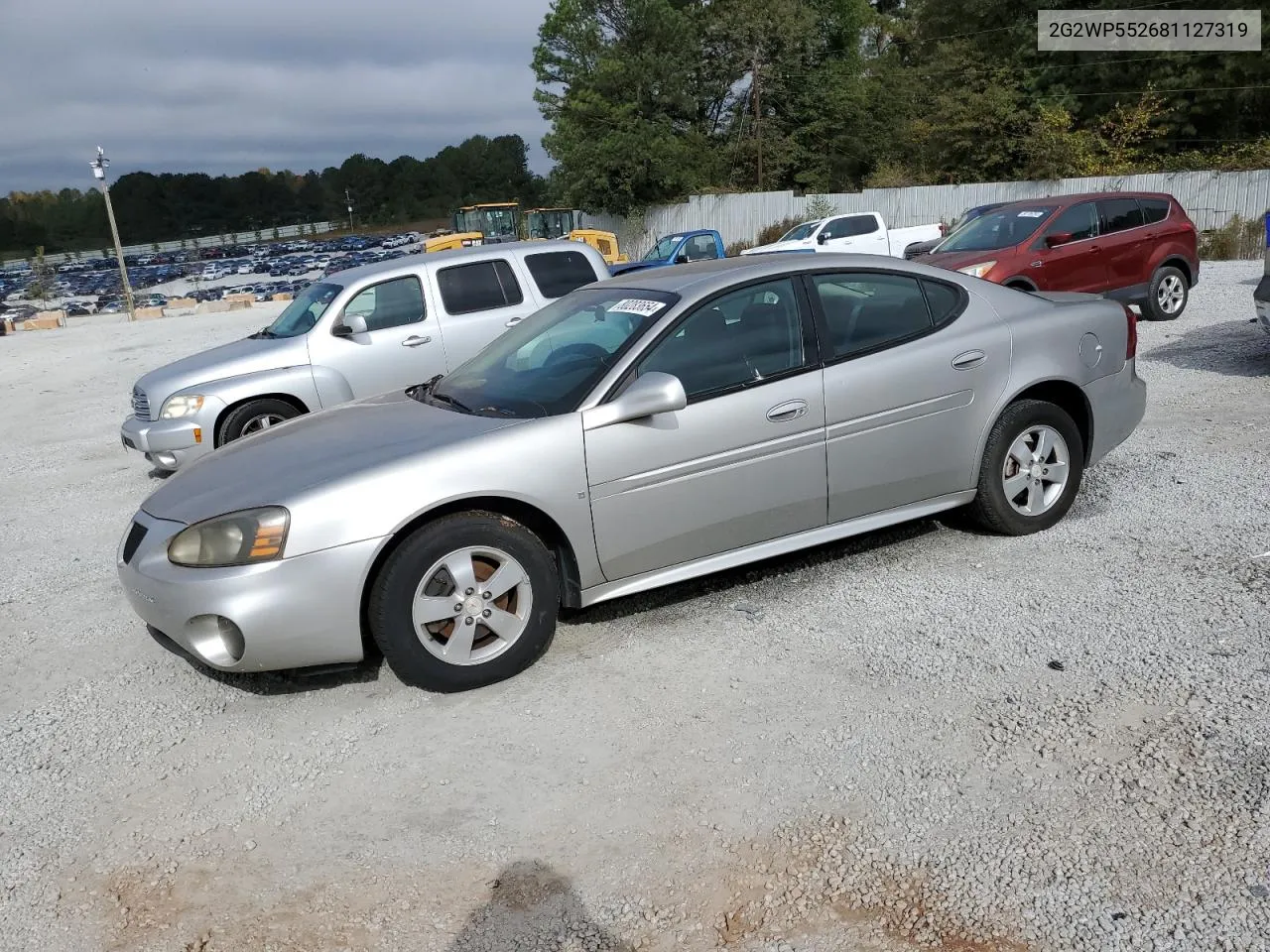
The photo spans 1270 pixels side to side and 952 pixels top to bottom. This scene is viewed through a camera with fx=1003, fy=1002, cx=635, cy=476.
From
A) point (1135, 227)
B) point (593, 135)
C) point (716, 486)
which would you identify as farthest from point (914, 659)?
point (593, 135)

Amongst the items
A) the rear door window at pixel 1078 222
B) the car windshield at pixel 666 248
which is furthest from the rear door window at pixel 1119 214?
the car windshield at pixel 666 248

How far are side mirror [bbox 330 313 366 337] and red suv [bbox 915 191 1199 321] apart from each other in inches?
280

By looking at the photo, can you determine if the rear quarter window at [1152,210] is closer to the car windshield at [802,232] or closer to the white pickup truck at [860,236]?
the white pickup truck at [860,236]

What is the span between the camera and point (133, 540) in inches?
168

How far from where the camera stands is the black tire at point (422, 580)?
3820 mm

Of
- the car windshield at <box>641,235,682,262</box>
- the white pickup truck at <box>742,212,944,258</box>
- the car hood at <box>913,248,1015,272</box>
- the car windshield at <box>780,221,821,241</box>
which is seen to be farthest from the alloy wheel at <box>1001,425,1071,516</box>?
the car windshield at <box>780,221,821,241</box>

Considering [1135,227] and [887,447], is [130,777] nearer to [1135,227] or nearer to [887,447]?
[887,447]

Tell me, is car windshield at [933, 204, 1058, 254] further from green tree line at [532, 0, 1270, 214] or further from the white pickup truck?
green tree line at [532, 0, 1270, 214]

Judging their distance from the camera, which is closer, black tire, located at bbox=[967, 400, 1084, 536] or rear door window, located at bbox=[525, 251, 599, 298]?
black tire, located at bbox=[967, 400, 1084, 536]

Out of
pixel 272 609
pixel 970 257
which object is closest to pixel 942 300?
pixel 272 609

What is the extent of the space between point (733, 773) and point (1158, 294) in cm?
1183

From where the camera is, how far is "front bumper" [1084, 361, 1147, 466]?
5359 mm

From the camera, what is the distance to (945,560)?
16.8 ft

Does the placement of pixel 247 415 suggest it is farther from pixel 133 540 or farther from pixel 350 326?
pixel 133 540
